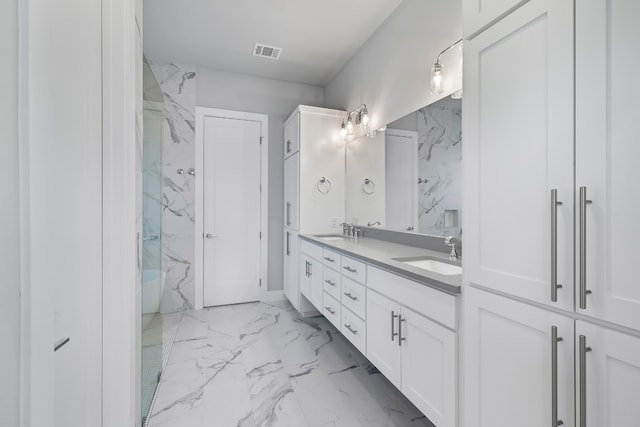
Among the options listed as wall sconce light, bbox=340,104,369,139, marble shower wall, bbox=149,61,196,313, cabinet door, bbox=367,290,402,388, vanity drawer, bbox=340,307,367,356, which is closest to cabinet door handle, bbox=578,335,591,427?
cabinet door, bbox=367,290,402,388

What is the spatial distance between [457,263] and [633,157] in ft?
3.65

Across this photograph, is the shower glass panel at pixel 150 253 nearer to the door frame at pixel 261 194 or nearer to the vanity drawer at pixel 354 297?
the door frame at pixel 261 194

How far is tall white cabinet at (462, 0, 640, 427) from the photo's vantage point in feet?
2.56

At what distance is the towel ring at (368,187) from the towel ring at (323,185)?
41cm

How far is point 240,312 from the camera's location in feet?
11.3

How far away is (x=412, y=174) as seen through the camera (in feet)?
7.98

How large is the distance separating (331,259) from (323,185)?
112 centimetres

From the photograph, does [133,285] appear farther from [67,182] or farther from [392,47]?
[392,47]

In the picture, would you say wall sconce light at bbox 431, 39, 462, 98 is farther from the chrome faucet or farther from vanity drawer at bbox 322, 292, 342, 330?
vanity drawer at bbox 322, 292, 342, 330

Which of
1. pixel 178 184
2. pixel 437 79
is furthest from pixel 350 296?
pixel 178 184

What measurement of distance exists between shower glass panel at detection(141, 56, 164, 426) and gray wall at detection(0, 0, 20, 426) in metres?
1.36

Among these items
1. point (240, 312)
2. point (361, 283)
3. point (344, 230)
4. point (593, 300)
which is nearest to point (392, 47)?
point (344, 230)

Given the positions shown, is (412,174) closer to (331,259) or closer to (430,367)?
(331,259)

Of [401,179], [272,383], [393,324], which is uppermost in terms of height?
[401,179]
